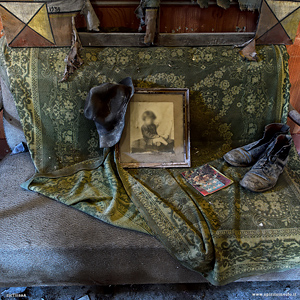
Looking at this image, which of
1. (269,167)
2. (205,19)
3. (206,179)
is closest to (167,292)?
(206,179)

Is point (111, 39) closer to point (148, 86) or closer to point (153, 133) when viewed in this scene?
point (148, 86)

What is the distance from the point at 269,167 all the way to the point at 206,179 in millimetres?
344

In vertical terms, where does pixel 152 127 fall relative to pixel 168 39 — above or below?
below

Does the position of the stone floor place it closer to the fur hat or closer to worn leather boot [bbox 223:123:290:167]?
worn leather boot [bbox 223:123:290:167]

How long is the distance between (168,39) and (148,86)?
0.32 metres

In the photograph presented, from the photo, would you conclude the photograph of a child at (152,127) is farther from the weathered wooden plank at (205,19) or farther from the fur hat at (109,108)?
the weathered wooden plank at (205,19)

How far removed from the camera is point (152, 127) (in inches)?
58.8

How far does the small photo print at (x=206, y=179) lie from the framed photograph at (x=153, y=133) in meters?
0.10

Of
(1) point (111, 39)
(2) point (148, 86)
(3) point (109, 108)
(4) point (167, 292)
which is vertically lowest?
(4) point (167, 292)

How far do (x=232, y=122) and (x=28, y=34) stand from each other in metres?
1.35

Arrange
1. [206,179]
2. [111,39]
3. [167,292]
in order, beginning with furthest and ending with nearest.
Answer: [111,39], [206,179], [167,292]

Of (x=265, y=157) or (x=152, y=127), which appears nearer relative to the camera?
(x=265, y=157)

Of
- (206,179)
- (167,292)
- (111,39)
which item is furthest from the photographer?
(111,39)

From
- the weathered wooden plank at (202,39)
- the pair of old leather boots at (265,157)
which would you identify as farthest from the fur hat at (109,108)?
the pair of old leather boots at (265,157)
